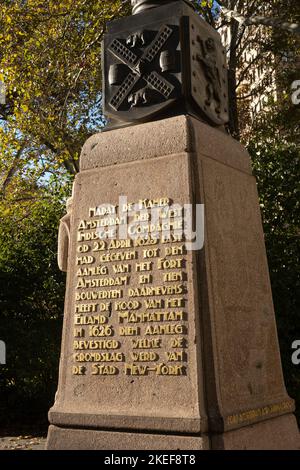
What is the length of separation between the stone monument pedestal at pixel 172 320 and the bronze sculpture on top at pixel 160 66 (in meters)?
0.25

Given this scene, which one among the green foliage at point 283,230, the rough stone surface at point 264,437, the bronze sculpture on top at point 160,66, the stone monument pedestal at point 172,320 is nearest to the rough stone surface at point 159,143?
the stone monument pedestal at point 172,320

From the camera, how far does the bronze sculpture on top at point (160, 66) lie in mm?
5438

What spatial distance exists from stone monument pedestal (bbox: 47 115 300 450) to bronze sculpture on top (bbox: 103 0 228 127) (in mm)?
246

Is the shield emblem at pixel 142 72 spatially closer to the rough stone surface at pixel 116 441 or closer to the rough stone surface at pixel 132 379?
the rough stone surface at pixel 132 379

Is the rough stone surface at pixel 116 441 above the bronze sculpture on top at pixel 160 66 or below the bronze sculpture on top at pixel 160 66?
below

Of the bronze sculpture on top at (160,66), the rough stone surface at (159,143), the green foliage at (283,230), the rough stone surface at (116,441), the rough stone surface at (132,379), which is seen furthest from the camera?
the green foliage at (283,230)

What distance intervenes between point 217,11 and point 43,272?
928cm

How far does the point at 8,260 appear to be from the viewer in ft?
36.4

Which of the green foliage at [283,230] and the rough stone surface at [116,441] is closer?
the rough stone surface at [116,441]

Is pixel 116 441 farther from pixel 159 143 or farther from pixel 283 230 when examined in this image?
pixel 283 230

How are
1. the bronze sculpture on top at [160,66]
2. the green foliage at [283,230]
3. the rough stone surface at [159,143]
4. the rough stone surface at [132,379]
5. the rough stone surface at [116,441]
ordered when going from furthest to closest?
the green foliage at [283,230] < the bronze sculpture on top at [160,66] < the rough stone surface at [159,143] < the rough stone surface at [132,379] < the rough stone surface at [116,441]

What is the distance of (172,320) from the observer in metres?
4.73

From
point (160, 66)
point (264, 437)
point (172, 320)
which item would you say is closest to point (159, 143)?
point (160, 66)

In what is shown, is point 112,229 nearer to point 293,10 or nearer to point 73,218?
point 73,218
